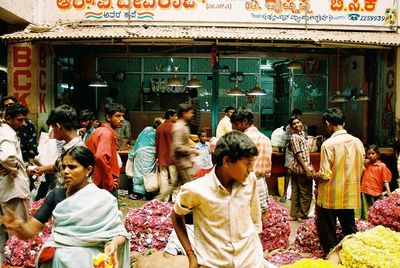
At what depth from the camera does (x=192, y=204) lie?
9.48 feet

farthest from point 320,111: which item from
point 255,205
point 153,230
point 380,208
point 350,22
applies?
point 255,205

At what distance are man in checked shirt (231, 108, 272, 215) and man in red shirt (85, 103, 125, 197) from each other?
137cm

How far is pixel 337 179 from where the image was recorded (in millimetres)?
5516

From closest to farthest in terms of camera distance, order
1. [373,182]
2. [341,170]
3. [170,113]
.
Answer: [341,170] → [373,182] → [170,113]

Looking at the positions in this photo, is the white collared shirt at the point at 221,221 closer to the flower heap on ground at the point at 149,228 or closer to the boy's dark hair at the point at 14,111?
the flower heap on ground at the point at 149,228

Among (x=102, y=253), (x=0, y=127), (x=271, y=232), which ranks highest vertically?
(x=0, y=127)

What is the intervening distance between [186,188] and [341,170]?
10.1 ft

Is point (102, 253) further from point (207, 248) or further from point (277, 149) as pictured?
point (277, 149)

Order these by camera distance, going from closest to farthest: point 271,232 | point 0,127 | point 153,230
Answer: point 0,127 < point 153,230 < point 271,232

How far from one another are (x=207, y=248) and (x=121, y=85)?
13708 mm

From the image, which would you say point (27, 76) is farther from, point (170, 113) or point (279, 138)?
point (279, 138)

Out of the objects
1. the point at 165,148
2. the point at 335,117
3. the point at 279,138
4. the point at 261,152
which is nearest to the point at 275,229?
the point at 261,152

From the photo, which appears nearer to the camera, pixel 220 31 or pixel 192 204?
pixel 192 204

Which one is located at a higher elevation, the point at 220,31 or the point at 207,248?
the point at 220,31
